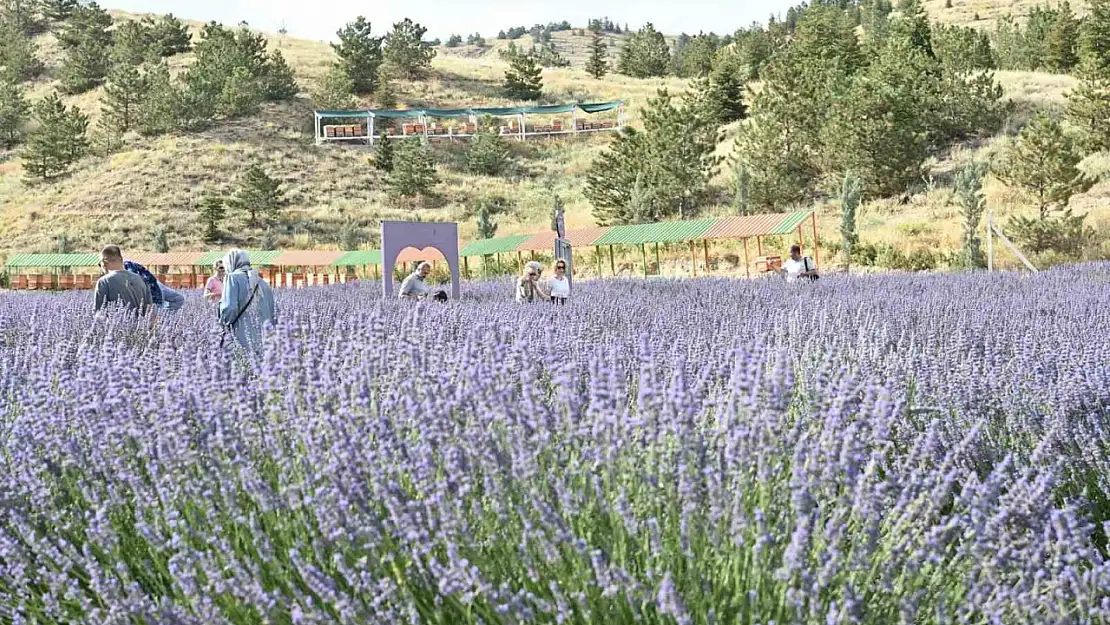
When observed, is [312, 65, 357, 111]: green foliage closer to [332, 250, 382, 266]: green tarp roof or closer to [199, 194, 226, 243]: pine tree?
[199, 194, 226, 243]: pine tree

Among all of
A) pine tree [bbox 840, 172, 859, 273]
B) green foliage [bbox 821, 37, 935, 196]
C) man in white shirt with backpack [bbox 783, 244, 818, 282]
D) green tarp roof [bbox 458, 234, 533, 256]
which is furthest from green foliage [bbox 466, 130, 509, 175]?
man in white shirt with backpack [bbox 783, 244, 818, 282]

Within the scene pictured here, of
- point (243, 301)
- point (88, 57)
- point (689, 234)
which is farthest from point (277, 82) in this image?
point (243, 301)

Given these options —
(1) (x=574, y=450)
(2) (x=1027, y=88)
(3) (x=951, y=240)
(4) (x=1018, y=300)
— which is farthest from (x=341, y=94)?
(1) (x=574, y=450)

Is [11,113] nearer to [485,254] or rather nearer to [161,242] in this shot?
[161,242]

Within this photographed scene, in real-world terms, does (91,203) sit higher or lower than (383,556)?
higher

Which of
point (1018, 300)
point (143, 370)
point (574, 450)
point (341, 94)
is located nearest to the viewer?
point (574, 450)

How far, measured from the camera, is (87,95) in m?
57.7

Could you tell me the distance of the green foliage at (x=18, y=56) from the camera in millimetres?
60719

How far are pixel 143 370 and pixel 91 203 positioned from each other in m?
42.1

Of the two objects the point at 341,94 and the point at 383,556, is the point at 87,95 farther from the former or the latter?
the point at 383,556

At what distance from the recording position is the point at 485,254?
2636 centimetres

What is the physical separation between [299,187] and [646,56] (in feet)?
122

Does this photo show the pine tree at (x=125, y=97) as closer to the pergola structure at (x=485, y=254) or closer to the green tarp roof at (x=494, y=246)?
the pergola structure at (x=485, y=254)

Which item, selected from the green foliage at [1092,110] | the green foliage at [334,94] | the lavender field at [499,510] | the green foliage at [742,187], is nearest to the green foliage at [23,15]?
the green foliage at [334,94]
